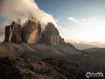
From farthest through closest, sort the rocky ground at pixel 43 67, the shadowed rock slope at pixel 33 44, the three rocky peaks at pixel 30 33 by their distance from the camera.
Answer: the three rocky peaks at pixel 30 33
the shadowed rock slope at pixel 33 44
the rocky ground at pixel 43 67

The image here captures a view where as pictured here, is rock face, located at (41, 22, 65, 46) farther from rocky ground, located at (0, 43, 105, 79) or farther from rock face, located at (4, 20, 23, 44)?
rocky ground, located at (0, 43, 105, 79)

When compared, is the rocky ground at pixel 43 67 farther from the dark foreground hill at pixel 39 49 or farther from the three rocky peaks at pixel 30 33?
the three rocky peaks at pixel 30 33

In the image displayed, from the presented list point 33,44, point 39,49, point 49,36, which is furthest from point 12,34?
point 49,36

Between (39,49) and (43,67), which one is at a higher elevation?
(39,49)

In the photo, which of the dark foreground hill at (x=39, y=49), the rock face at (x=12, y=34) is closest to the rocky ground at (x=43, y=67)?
the dark foreground hill at (x=39, y=49)

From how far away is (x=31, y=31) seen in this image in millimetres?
109688

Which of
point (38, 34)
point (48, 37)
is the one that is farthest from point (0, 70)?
point (48, 37)

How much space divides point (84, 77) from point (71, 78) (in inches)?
293

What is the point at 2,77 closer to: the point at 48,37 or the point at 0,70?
→ the point at 0,70

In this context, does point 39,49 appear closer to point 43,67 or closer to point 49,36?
point 49,36

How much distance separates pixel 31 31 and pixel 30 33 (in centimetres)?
255

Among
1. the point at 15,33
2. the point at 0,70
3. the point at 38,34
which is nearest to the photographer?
the point at 0,70

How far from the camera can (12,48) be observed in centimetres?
7881

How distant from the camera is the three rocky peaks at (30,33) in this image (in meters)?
89.2
